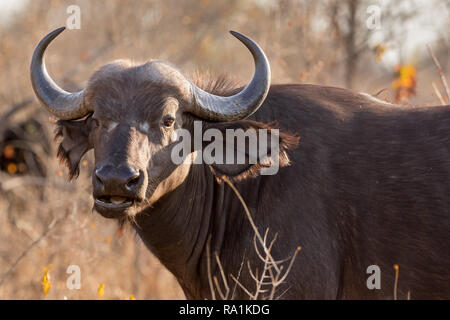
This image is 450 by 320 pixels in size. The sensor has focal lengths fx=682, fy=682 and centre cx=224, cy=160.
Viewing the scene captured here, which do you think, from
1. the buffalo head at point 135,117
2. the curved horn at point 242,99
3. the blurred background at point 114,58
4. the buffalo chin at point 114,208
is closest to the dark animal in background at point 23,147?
the blurred background at point 114,58

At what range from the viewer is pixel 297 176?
496 centimetres

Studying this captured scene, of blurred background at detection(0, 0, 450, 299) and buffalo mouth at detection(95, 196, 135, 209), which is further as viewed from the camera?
blurred background at detection(0, 0, 450, 299)

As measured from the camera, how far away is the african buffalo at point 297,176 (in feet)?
15.7

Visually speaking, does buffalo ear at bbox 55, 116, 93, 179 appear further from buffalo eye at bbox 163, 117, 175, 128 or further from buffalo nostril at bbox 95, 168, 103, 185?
buffalo nostril at bbox 95, 168, 103, 185

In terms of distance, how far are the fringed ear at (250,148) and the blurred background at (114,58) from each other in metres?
0.88

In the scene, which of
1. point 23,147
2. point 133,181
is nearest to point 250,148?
point 133,181

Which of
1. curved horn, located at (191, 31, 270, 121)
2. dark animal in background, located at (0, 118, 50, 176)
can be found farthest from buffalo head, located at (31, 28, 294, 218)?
dark animal in background, located at (0, 118, 50, 176)

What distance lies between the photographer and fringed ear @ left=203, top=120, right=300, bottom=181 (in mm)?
4848

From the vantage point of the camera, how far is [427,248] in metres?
4.81

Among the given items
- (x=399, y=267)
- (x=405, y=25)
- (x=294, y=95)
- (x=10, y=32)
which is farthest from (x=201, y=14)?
(x=399, y=267)

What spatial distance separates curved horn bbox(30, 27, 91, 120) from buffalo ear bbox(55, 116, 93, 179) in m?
0.09

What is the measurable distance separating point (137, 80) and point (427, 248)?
237 centimetres

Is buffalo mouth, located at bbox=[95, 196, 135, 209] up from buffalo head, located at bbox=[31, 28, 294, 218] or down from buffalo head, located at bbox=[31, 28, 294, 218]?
down

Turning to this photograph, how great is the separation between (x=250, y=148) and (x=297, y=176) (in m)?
0.40
